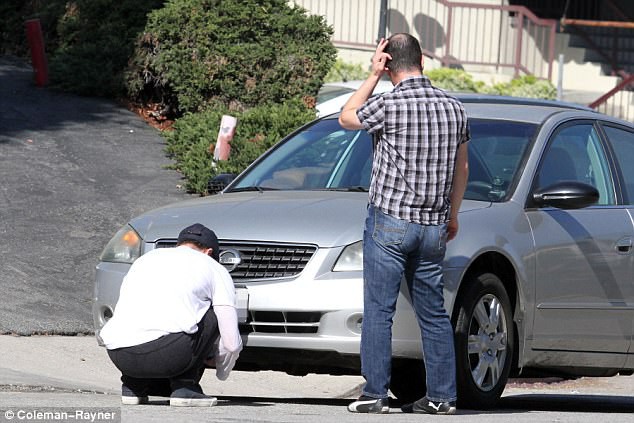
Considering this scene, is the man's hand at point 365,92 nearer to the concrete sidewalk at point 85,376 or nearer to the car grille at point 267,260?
the car grille at point 267,260

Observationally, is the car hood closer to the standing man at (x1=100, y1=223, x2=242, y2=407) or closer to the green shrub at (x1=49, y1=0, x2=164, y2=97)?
the standing man at (x1=100, y1=223, x2=242, y2=407)

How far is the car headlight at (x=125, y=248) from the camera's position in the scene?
7059 millimetres

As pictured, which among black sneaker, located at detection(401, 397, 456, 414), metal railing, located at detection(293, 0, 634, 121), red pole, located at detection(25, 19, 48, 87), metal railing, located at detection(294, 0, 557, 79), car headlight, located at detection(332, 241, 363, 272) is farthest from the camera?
metal railing, located at detection(294, 0, 557, 79)

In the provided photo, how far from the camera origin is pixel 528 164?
24.1ft

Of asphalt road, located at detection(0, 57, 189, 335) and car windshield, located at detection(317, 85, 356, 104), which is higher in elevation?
car windshield, located at detection(317, 85, 356, 104)

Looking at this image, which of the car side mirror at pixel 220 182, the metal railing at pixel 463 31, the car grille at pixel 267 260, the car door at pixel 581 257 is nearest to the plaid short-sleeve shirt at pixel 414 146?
the car grille at pixel 267 260

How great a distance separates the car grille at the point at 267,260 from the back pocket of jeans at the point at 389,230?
43 centimetres

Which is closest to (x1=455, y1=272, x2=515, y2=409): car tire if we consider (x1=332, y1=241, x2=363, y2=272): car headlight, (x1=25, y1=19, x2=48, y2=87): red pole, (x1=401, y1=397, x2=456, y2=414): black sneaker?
(x1=401, y1=397, x2=456, y2=414): black sneaker

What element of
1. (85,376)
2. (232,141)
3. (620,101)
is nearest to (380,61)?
(85,376)

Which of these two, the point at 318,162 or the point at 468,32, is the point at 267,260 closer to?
the point at 318,162

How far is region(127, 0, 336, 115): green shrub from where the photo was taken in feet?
49.9

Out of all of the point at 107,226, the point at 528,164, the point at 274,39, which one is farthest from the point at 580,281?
the point at 274,39

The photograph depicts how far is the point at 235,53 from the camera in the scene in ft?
49.8

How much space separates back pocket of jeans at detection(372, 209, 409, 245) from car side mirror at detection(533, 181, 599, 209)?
1.21 metres
